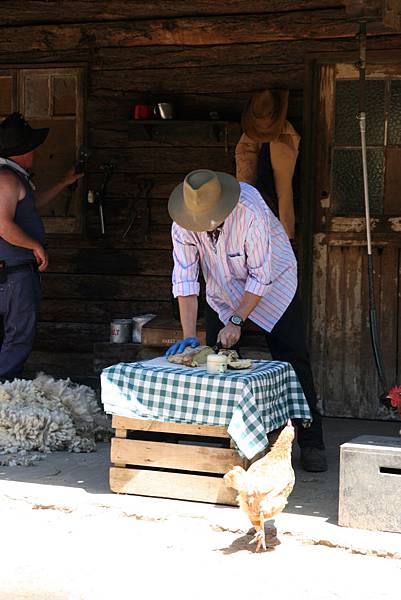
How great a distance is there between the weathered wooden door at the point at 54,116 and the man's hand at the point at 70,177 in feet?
0.83

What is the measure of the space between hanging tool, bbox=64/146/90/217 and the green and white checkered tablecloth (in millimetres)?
2789

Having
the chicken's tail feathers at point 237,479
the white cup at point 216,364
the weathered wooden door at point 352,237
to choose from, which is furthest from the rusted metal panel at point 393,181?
the chicken's tail feathers at point 237,479

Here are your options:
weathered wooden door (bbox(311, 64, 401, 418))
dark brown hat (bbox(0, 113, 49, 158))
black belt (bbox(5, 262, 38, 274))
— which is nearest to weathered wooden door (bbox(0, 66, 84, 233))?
dark brown hat (bbox(0, 113, 49, 158))

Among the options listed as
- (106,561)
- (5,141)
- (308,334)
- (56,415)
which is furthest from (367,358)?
(106,561)

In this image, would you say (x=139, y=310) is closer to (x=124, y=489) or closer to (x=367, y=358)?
(x=367, y=358)

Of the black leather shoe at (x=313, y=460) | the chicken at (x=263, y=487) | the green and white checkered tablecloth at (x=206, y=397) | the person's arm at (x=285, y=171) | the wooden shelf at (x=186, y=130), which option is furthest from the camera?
the wooden shelf at (x=186, y=130)

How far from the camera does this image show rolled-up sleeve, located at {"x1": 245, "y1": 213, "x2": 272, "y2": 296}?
17.3 feet

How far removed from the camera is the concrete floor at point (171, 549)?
4.07 meters

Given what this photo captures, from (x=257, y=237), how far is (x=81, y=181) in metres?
2.94

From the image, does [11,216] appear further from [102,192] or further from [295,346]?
[295,346]

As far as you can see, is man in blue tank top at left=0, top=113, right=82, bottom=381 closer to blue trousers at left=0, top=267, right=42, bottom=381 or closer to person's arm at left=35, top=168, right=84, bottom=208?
blue trousers at left=0, top=267, right=42, bottom=381

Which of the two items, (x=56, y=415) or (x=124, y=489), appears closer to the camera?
(x=124, y=489)

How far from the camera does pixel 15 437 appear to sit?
6.19 m

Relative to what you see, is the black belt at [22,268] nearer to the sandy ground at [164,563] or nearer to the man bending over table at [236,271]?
the man bending over table at [236,271]
